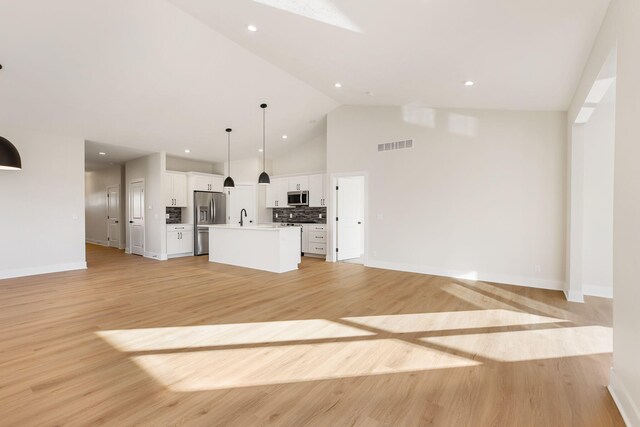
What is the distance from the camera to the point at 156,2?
3621mm

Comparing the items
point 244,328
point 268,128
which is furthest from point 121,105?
point 244,328

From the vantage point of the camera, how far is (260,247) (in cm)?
630

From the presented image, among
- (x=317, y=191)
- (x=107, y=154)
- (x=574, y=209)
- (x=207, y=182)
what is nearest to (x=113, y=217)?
(x=107, y=154)

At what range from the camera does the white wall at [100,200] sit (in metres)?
9.96

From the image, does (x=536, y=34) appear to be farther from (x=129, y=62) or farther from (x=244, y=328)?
(x=129, y=62)

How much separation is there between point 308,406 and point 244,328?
1425 mm

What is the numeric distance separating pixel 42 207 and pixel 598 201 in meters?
9.86

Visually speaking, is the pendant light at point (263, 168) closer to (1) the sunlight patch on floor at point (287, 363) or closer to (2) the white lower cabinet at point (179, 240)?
(2) the white lower cabinet at point (179, 240)

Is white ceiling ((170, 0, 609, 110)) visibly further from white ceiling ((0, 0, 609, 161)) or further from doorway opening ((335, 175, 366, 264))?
doorway opening ((335, 175, 366, 264))

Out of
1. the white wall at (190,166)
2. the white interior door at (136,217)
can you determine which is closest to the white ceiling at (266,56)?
the white wall at (190,166)

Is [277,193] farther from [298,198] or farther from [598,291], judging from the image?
[598,291]

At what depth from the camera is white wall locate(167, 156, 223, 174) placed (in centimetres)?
884

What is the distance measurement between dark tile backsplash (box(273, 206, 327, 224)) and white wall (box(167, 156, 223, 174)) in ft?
7.94

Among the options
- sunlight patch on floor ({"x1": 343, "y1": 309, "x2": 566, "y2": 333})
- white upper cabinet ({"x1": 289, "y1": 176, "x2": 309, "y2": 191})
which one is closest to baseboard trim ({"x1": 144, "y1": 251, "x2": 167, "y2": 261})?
Answer: white upper cabinet ({"x1": 289, "y1": 176, "x2": 309, "y2": 191})
